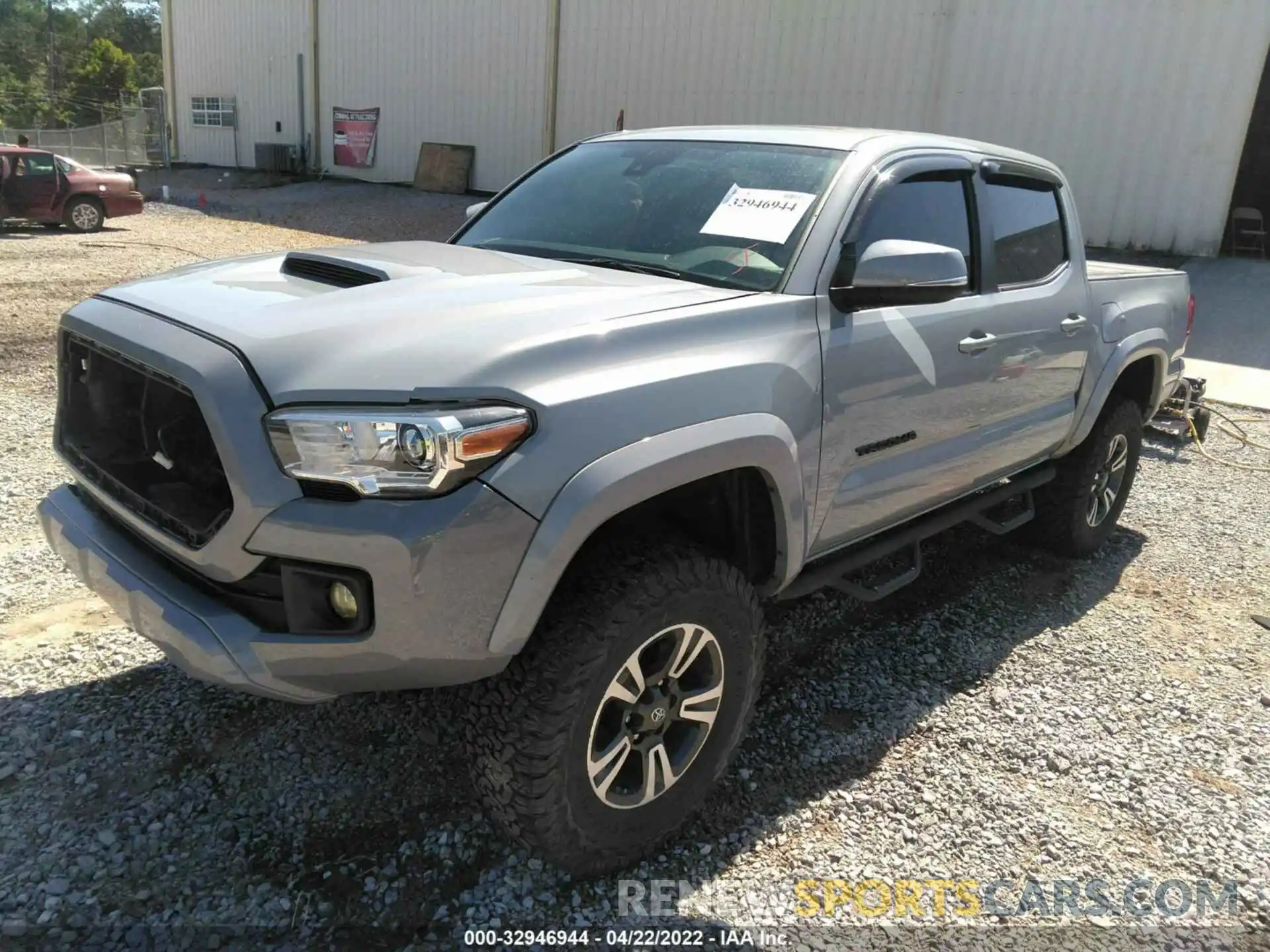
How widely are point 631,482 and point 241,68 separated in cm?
3126

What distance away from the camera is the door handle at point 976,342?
3314mm

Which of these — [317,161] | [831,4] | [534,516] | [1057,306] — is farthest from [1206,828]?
[317,161]

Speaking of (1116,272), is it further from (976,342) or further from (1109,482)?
(976,342)

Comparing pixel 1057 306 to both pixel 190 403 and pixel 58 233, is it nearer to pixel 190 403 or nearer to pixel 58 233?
pixel 190 403

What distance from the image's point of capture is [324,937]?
2.30 meters

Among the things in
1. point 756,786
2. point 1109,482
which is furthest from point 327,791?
point 1109,482

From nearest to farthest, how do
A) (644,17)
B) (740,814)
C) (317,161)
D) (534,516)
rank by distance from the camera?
(534,516) → (740,814) → (644,17) → (317,161)

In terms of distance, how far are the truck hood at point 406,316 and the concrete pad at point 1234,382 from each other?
7.80 metres

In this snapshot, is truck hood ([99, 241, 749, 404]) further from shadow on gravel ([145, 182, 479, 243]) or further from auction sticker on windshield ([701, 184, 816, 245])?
shadow on gravel ([145, 182, 479, 243])

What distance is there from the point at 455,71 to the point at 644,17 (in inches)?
246

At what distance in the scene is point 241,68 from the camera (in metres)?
28.5

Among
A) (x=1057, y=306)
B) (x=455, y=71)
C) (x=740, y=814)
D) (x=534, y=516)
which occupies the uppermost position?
(x=455, y=71)

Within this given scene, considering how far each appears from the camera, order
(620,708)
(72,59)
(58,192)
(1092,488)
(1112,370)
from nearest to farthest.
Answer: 1. (620,708)
2. (1112,370)
3. (1092,488)
4. (58,192)
5. (72,59)

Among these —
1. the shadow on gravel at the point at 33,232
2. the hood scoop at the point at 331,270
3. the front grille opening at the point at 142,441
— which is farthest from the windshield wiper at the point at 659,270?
the shadow on gravel at the point at 33,232
